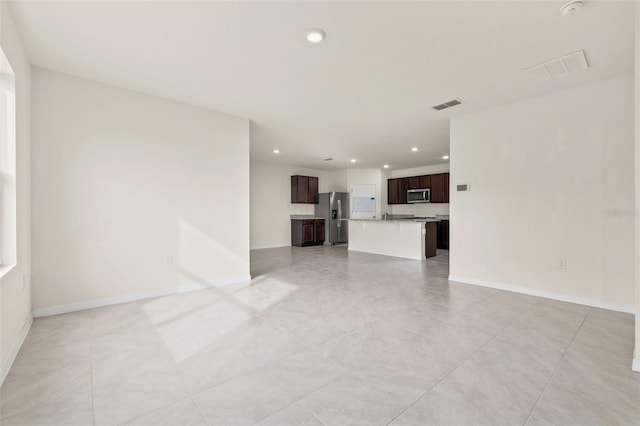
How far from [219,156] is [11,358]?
2.98 metres

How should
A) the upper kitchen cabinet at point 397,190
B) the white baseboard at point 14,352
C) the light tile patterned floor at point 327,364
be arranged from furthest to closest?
1. the upper kitchen cabinet at point 397,190
2. the white baseboard at point 14,352
3. the light tile patterned floor at point 327,364

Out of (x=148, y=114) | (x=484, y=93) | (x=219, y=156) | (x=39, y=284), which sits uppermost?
(x=484, y=93)

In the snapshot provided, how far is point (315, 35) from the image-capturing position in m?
2.38

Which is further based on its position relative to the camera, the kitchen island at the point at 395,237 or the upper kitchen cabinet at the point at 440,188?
the upper kitchen cabinet at the point at 440,188

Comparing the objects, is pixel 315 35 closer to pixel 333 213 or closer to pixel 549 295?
pixel 549 295

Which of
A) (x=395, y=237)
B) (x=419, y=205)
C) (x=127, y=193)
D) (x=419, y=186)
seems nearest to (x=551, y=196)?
(x=395, y=237)

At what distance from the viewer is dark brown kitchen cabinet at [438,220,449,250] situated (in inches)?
329

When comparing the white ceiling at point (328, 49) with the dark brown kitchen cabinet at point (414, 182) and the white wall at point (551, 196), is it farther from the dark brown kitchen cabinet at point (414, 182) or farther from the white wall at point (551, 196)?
the dark brown kitchen cabinet at point (414, 182)

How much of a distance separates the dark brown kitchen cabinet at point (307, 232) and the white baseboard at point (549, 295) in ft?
16.7

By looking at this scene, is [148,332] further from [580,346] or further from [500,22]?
[500,22]

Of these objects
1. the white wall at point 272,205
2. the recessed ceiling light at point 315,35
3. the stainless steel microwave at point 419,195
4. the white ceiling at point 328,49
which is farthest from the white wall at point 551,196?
the white wall at point 272,205

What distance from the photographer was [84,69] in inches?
119

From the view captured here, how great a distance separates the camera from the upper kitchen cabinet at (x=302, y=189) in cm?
909

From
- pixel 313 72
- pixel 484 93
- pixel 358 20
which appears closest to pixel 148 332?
pixel 313 72
